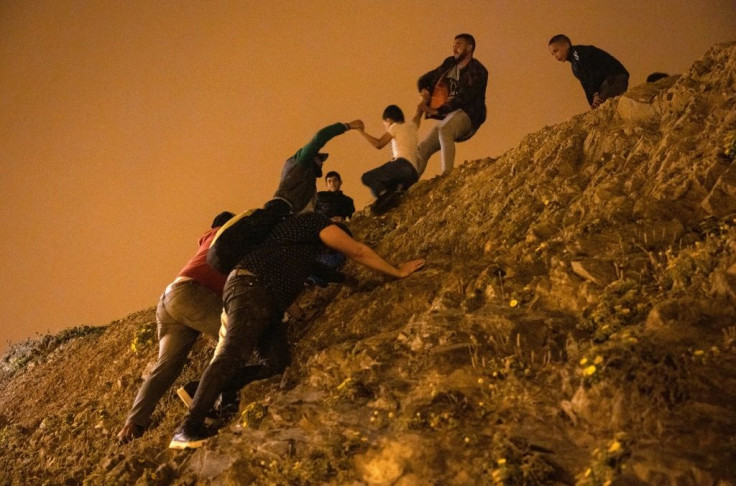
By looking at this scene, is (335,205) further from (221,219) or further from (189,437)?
(189,437)

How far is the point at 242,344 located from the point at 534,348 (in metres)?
2.60

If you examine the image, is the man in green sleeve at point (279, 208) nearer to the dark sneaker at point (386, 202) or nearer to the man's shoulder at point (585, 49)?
the dark sneaker at point (386, 202)

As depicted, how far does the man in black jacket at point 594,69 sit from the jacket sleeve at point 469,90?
1283 millimetres

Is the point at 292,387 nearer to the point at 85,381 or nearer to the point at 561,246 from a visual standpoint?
the point at 561,246

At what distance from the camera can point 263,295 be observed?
19.0ft

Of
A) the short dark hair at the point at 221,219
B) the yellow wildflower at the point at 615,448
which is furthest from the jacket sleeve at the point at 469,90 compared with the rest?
the yellow wildflower at the point at 615,448

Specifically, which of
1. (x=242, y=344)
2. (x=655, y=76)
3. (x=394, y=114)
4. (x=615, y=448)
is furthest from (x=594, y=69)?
(x=615, y=448)

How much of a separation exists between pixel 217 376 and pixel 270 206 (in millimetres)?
1983

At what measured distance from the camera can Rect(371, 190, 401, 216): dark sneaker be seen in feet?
33.6

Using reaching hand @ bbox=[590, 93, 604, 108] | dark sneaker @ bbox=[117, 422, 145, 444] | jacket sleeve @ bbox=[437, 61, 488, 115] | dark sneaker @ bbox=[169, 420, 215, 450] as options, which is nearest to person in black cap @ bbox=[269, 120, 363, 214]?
jacket sleeve @ bbox=[437, 61, 488, 115]

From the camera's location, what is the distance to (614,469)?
326 centimetres

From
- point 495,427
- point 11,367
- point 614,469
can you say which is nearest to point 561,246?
point 495,427

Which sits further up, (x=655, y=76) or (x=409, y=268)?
(x=655, y=76)

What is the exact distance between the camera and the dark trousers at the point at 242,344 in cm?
539
